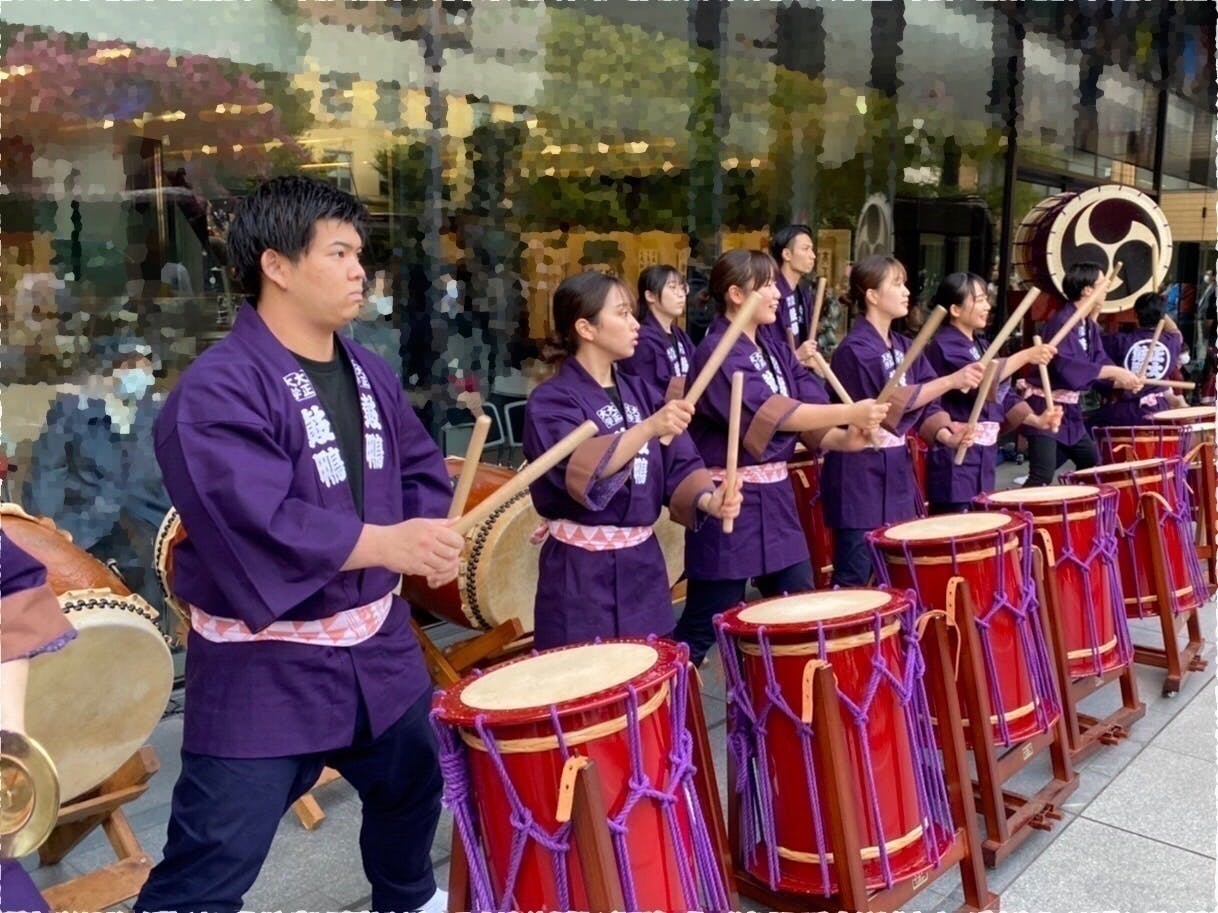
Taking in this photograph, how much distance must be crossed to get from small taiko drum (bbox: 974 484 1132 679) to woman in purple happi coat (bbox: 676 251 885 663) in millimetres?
508

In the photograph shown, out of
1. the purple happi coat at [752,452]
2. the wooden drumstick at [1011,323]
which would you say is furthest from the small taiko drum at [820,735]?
the wooden drumstick at [1011,323]

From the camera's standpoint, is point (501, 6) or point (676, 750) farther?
point (501, 6)

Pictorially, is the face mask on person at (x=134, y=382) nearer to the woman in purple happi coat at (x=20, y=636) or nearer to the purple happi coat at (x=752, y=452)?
the purple happi coat at (x=752, y=452)

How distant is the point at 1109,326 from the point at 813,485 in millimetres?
5070

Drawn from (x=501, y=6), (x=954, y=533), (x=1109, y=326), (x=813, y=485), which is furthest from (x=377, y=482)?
(x=1109, y=326)

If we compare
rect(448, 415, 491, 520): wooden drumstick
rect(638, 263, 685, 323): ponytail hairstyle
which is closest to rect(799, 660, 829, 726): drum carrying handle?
rect(448, 415, 491, 520): wooden drumstick

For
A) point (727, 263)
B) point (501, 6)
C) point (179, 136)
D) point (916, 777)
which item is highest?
point (501, 6)

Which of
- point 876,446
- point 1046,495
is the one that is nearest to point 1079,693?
point 1046,495

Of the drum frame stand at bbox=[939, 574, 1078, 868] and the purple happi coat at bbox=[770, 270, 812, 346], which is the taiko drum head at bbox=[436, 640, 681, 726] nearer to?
the drum frame stand at bbox=[939, 574, 1078, 868]

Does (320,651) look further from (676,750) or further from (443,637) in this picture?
(443,637)

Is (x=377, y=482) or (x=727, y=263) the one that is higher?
(x=727, y=263)

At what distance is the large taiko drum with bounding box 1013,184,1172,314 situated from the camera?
586cm

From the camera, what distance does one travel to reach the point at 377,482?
180 cm

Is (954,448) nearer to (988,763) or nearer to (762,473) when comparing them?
(762,473)
